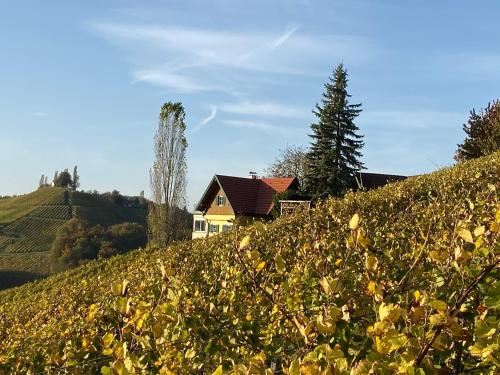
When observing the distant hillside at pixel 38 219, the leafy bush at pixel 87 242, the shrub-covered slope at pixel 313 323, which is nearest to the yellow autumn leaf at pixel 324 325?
the shrub-covered slope at pixel 313 323

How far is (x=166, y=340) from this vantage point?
258 cm

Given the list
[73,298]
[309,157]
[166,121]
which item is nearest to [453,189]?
[73,298]

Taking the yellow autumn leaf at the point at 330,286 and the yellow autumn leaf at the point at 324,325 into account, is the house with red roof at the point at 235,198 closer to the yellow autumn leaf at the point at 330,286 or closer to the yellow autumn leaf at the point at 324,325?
the yellow autumn leaf at the point at 330,286

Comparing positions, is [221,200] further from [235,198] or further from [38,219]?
[38,219]

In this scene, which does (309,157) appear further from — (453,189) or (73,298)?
(73,298)

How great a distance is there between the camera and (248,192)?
133 ft

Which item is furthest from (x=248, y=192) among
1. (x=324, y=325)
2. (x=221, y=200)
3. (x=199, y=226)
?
(x=324, y=325)

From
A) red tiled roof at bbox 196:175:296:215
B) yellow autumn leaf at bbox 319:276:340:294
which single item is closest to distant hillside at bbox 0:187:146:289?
red tiled roof at bbox 196:175:296:215

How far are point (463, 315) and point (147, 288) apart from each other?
3.48 m

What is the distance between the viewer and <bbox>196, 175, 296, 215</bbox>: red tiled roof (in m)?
39.1

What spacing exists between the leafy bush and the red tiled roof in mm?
20666

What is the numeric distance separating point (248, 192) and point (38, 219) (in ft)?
187

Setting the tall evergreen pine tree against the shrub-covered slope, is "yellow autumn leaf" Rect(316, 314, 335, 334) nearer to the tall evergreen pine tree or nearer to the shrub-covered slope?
the shrub-covered slope

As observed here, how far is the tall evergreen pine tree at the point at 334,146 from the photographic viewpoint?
112ft
